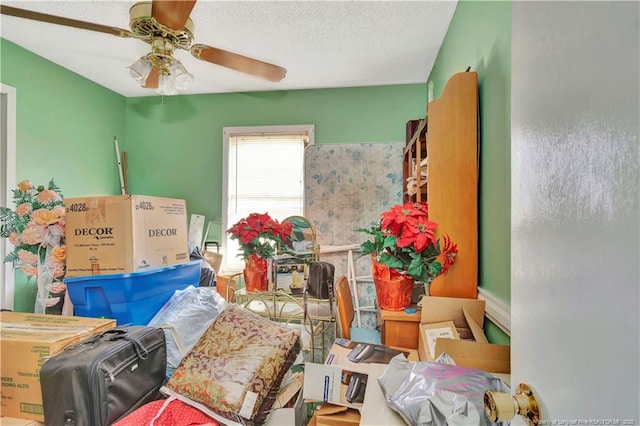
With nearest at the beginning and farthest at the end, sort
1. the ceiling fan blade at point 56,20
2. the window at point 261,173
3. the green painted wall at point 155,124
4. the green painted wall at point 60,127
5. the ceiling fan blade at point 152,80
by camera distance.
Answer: the ceiling fan blade at point 56,20, the ceiling fan blade at point 152,80, the green painted wall at point 60,127, the green painted wall at point 155,124, the window at point 261,173

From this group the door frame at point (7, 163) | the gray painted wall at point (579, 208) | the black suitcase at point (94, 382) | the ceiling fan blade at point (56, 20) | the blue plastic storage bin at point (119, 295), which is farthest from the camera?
the door frame at point (7, 163)

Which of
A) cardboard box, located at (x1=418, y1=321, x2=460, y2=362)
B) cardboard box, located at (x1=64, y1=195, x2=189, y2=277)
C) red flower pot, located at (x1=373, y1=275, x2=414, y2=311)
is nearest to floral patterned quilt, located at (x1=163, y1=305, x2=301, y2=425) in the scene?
red flower pot, located at (x1=373, y1=275, x2=414, y2=311)

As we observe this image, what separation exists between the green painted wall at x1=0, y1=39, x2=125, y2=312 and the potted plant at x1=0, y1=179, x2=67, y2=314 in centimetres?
123

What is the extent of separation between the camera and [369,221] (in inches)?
114

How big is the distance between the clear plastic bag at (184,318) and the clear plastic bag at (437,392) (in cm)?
116

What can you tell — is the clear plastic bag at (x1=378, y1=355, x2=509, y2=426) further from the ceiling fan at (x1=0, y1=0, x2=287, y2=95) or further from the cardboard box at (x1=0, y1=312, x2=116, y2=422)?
the ceiling fan at (x1=0, y1=0, x2=287, y2=95)

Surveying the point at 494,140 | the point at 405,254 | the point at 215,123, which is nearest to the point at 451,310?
the point at 405,254

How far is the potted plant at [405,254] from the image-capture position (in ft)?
4.22

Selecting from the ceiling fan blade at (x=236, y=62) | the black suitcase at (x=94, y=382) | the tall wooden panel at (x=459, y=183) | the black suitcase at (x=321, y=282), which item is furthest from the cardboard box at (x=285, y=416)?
the ceiling fan blade at (x=236, y=62)

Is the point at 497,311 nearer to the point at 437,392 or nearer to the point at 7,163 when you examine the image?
the point at 437,392

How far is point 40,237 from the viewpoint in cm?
166

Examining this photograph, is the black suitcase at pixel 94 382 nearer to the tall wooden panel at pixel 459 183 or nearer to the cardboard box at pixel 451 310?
the cardboard box at pixel 451 310

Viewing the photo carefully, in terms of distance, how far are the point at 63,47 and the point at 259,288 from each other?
2.54m

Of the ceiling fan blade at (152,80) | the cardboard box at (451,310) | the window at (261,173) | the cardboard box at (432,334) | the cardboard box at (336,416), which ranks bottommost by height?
the cardboard box at (336,416)
